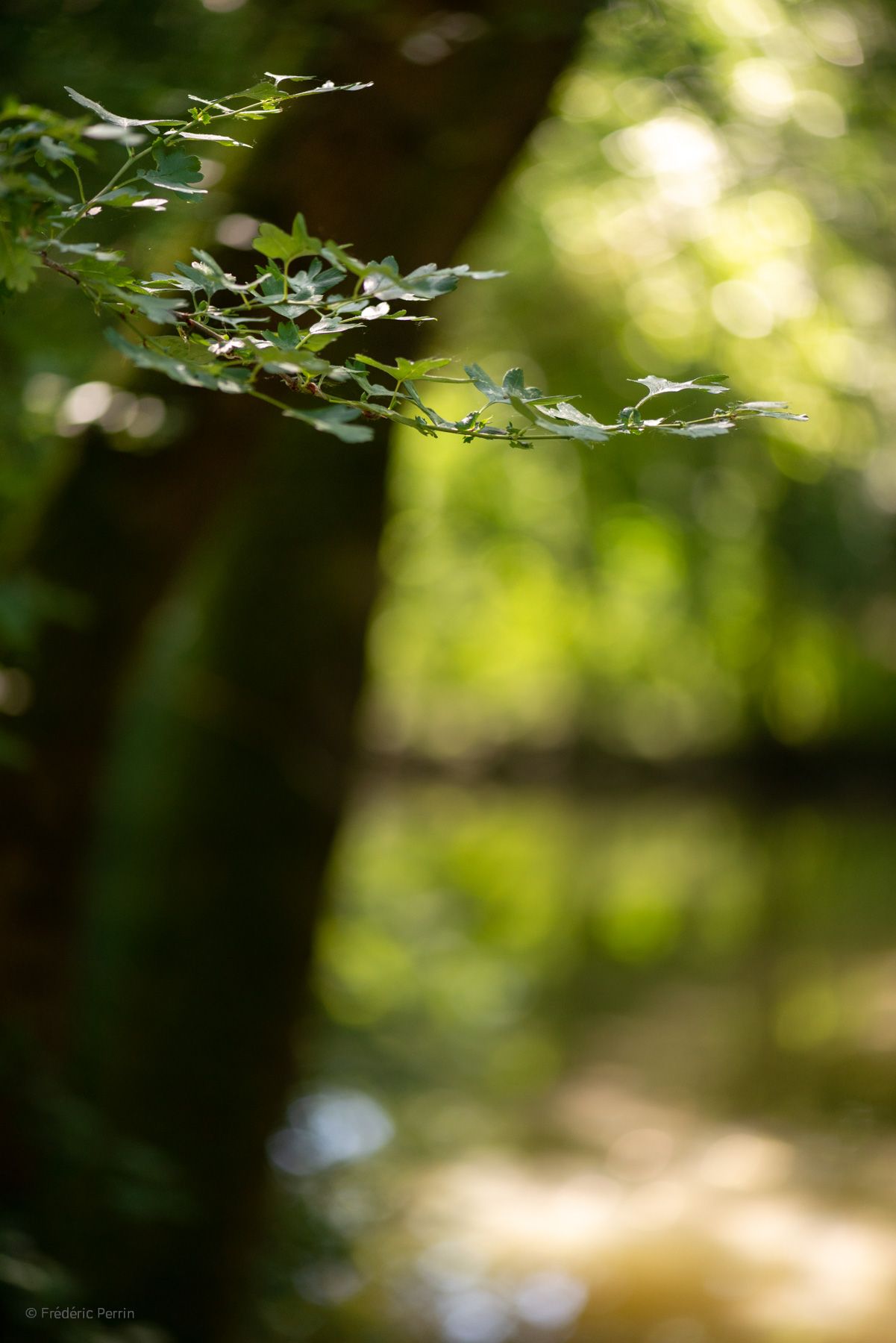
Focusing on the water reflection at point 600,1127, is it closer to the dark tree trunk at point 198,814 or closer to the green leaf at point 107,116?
the dark tree trunk at point 198,814

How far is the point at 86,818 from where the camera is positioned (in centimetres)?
264

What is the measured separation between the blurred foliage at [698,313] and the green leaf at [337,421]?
0.93m

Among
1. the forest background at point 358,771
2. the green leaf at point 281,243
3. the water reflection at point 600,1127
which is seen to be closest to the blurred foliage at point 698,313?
A: the forest background at point 358,771

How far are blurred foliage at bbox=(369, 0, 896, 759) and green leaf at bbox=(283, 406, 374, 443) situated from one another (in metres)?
0.93

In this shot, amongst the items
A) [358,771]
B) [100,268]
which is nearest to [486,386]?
[100,268]

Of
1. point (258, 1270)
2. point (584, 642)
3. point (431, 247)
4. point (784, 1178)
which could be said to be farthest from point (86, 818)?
point (584, 642)

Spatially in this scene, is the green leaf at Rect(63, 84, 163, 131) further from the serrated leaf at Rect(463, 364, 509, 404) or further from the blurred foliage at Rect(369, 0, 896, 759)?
the blurred foliage at Rect(369, 0, 896, 759)

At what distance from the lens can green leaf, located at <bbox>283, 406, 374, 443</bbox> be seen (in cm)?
70

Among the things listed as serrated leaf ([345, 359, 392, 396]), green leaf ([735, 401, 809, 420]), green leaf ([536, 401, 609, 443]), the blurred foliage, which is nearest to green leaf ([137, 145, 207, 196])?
serrated leaf ([345, 359, 392, 396])

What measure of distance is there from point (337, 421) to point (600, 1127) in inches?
213

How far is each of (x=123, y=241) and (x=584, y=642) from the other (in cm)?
2055

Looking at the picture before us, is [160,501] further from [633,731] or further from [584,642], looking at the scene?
[633,731]

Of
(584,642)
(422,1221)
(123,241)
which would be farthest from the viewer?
(584,642)

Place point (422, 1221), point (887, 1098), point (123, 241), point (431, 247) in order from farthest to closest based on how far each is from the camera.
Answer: point (887, 1098) → point (422, 1221) → point (431, 247) → point (123, 241)
